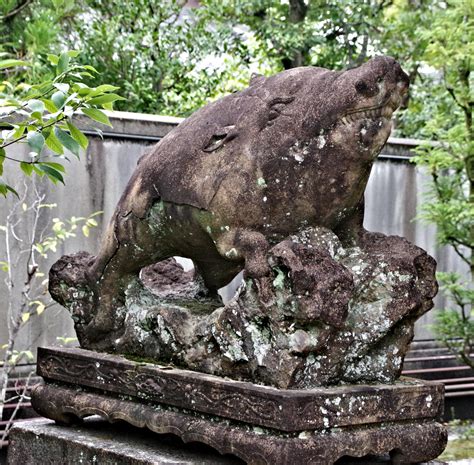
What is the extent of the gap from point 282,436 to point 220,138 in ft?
4.87

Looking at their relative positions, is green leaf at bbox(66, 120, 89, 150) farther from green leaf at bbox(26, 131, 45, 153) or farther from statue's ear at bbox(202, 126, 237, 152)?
statue's ear at bbox(202, 126, 237, 152)

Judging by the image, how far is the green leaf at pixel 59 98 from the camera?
432 centimetres

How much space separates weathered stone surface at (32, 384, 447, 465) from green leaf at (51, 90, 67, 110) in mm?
1543

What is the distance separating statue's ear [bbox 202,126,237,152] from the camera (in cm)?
509

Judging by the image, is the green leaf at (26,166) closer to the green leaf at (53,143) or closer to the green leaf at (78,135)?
the green leaf at (53,143)

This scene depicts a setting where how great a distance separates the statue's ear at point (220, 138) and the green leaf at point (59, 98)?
0.97 metres

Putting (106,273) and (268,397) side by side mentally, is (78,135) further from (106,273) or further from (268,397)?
(268,397)

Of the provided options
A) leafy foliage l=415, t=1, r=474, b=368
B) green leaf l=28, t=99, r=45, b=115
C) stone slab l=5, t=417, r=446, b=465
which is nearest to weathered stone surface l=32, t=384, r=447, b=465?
stone slab l=5, t=417, r=446, b=465

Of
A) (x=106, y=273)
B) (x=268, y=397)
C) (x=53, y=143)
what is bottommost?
(x=268, y=397)

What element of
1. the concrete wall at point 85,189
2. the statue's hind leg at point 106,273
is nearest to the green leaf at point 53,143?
the statue's hind leg at point 106,273

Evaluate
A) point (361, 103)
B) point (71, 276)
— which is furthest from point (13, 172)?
point (361, 103)

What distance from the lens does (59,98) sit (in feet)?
14.2

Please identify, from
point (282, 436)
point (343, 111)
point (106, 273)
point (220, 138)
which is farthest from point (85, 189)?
point (282, 436)

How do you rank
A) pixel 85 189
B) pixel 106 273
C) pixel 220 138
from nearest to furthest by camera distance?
pixel 220 138
pixel 106 273
pixel 85 189
